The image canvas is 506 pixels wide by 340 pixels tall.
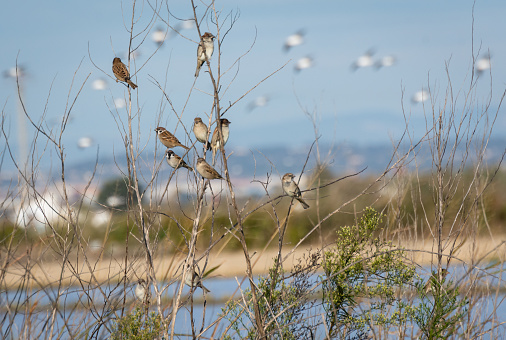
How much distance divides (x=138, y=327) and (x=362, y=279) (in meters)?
1.34

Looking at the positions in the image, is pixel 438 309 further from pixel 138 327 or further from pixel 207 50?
pixel 207 50

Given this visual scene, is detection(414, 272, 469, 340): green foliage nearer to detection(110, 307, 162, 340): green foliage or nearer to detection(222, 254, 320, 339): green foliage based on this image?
detection(222, 254, 320, 339): green foliage

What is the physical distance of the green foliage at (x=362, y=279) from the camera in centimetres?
367

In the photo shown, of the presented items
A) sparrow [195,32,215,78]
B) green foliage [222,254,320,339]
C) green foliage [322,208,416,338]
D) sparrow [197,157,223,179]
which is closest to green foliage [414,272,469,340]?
green foliage [322,208,416,338]

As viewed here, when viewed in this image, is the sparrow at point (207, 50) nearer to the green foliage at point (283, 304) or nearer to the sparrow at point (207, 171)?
the sparrow at point (207, 171)

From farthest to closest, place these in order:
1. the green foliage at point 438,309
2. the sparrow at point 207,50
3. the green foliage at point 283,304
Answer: the sparrow at point 207,50 → the green foliage at point 283,304 → the green foliage at point 438,309

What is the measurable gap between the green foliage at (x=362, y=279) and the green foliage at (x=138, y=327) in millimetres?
981

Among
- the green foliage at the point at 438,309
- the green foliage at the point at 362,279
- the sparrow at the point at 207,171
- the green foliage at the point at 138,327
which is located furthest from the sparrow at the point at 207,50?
the green foliage at the point at 438,309

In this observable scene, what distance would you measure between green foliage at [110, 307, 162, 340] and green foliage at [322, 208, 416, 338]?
98 cm

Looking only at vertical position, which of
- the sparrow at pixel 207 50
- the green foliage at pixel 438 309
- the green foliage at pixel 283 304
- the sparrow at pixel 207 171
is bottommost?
the green foliage at pixel 438 309

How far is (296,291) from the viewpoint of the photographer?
3.85 metres

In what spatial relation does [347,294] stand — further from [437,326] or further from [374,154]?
[374,154]

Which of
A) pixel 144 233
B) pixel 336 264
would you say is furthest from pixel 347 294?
pixel 144 233

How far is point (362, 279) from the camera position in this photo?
12.4ft
